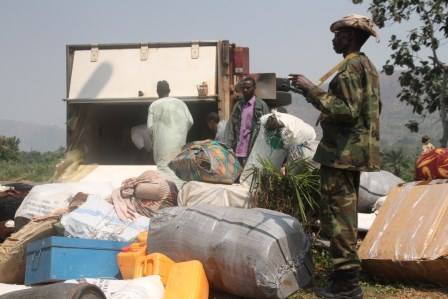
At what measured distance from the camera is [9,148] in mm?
30484

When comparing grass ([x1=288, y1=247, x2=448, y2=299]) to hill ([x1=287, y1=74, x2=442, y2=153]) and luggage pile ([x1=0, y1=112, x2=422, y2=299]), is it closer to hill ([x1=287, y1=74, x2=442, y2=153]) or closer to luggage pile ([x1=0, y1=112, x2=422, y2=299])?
luggage pile ([x1=0, y1=112, x2=422, y2=299])

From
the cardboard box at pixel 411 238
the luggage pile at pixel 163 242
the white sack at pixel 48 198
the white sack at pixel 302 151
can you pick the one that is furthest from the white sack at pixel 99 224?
the cardboard box at pixel 411 238

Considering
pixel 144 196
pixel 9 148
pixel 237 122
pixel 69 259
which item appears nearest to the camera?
pixel 69 259

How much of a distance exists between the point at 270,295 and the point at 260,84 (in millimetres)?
3883

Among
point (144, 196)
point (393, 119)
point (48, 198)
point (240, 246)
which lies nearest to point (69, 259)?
point (144, 196)

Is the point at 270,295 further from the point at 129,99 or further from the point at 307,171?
the point at 129,99

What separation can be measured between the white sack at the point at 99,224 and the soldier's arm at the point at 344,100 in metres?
→ 1.85

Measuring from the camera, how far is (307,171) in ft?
14.7

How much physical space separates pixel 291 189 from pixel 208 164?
969mm

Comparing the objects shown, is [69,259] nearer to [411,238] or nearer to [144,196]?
[144,196]

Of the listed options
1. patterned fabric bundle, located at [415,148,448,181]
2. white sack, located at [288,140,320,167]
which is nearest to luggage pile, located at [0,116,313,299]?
white sack, located at [288,140,320,167]

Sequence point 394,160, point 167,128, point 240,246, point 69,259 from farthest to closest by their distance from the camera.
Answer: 1. point 394,160
2. point 167,128
3. point 69,259
4. point 240,246

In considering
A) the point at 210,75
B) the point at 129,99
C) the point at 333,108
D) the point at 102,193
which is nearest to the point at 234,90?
the point at 210,75

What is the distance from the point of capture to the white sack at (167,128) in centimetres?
657
